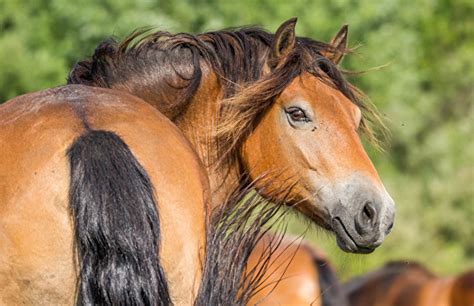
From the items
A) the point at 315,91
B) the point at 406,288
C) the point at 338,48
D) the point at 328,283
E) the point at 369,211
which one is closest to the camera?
the point at 369,211

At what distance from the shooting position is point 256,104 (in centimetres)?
479

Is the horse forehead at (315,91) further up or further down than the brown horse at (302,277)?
further up

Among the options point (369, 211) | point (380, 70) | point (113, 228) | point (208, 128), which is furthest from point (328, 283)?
point (380, 70)

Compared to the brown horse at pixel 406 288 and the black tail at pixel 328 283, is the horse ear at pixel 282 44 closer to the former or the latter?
the black tail at pixel 328 283

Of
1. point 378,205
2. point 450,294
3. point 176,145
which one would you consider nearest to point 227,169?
point 378,205

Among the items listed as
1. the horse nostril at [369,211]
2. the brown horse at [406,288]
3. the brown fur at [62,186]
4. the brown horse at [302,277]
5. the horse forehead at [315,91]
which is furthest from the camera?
the brown horse at [406,288]

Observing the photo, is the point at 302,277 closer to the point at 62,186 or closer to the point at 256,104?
the point at 256,104

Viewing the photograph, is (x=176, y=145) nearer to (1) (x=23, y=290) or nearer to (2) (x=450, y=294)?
(1) (x=23, y=290)

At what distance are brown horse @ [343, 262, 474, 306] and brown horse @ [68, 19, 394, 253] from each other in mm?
5654

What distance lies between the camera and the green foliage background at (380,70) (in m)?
14.3

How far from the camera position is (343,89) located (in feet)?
16.2

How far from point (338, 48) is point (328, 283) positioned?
4.28 m

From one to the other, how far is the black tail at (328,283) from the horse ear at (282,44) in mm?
4215

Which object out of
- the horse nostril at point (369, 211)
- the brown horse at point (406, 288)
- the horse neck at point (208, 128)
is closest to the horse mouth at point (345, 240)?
the horse nostril at point (369, 211)
